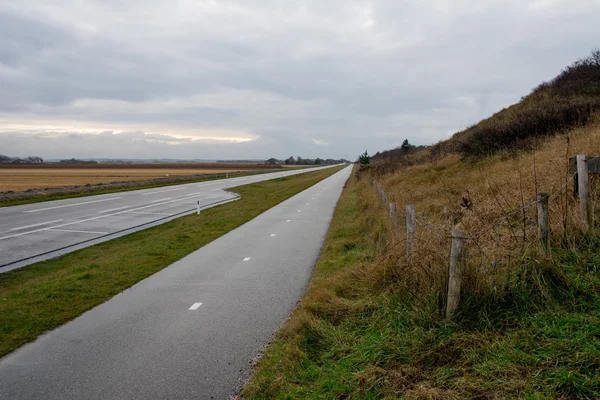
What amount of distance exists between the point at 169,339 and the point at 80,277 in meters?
4.59

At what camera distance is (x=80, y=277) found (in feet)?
30.6

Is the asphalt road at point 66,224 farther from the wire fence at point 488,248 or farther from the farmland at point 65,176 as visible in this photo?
the farmland at point 65,176

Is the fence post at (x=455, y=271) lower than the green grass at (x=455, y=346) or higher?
higher

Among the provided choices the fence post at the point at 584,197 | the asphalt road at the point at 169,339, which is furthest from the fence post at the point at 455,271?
the asphalt road at the point at 169,339

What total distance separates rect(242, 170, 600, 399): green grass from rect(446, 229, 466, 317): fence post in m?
0.11

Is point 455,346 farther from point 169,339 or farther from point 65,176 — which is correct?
point 65,176

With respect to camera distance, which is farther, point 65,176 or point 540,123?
point 65,176

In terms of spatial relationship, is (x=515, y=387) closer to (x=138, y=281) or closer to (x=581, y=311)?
(x=581, y=311)

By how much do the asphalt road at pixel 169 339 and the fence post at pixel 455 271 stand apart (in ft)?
8.04

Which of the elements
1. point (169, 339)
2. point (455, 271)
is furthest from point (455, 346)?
point (169, 339)

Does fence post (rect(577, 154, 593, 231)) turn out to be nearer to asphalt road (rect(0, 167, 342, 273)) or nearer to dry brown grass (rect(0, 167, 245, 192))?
asphalt road (rect(0, 167, 342, 273))

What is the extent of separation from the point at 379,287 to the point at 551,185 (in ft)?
14.8

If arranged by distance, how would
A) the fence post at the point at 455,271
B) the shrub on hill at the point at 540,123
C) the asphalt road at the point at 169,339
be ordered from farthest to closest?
1. the shrub on hill at the point at 540,123
2. the fence post at the point at 455,271
3. the asphalt road at the point at 169,339

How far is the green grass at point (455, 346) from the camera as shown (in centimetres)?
362
